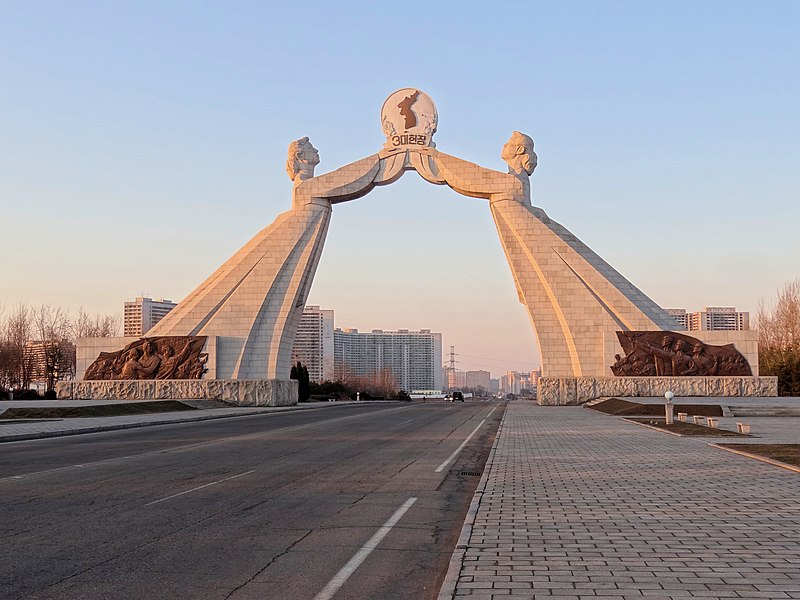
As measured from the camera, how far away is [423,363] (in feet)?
583

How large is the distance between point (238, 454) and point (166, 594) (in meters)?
10.2

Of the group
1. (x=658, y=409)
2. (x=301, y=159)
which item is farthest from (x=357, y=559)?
(x=301, y=159)

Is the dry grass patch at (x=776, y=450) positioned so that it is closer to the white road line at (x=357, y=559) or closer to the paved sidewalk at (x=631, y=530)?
the paved sidewalk at (x=631, y=530)

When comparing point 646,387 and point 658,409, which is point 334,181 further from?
point 658,409

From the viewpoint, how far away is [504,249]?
44.1 metres

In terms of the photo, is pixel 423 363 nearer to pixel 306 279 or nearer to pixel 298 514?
pixel 306 279

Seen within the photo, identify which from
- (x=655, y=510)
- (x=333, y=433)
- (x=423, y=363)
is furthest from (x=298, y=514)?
(x=423, y=363)

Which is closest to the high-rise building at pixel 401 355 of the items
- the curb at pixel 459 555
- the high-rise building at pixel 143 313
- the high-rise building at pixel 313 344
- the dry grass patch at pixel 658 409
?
the high-rise building at pixel 313 344

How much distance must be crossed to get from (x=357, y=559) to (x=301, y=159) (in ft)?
136

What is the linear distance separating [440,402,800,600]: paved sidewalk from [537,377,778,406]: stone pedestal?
2685 centimetres

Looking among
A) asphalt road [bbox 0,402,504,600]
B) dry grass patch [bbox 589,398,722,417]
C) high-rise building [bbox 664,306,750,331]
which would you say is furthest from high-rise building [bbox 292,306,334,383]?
asphalt road [bbox 0,402,504,600]

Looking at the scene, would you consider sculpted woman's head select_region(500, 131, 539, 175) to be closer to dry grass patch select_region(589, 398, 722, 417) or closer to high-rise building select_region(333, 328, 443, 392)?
dry grass patch select_region(589, 398, 722, 417)

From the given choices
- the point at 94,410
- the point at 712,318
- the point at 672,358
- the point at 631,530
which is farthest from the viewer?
the point at 712,318

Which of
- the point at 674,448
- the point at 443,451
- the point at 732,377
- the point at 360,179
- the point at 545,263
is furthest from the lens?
the point at 360,179
